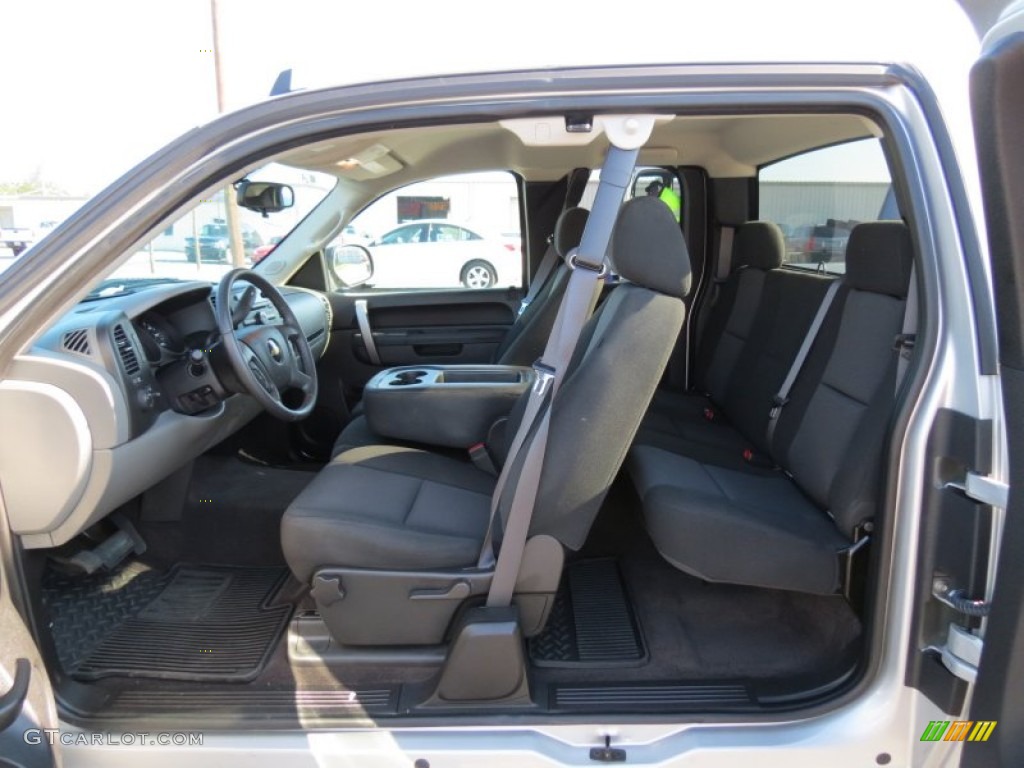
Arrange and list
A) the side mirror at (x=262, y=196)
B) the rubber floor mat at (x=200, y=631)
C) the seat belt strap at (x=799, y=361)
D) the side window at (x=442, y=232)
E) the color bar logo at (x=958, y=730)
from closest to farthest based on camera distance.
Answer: the color bar logo at (x=958, y=730) < the rubber floor mat at (x=200, y=631) < the seat belt strap at (x=799, y=361) < the side mirror at (x=262, y=196) < the side window at (x=442, y=232)

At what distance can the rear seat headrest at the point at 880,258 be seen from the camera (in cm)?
169

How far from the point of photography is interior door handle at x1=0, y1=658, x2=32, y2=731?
4.08 feet

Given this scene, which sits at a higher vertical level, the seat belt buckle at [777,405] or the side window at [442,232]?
the side window at [442,232]

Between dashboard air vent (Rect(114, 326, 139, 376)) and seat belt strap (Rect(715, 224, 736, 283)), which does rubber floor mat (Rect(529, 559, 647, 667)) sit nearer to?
dashboard air vent (Rect(114, 326, 139, 376))

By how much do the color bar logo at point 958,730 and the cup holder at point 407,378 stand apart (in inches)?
66.0

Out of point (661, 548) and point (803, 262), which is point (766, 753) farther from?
point (803, 262)

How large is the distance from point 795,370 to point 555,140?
1264 millimetres

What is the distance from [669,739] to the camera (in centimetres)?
138

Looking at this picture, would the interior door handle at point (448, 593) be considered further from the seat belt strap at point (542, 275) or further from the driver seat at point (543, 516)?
the seat belt strap at point (542, 275)

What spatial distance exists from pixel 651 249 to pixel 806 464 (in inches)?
32.8

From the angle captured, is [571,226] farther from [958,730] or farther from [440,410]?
[958,730]

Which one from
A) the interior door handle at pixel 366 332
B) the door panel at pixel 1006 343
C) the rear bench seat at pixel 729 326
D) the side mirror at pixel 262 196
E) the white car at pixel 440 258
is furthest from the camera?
the white car at pixel 440 258

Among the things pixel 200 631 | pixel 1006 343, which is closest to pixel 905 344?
pixel 1006 343

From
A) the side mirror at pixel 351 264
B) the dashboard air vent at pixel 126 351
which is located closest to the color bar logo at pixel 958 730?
the dashboard air vent at pixel 126 351
